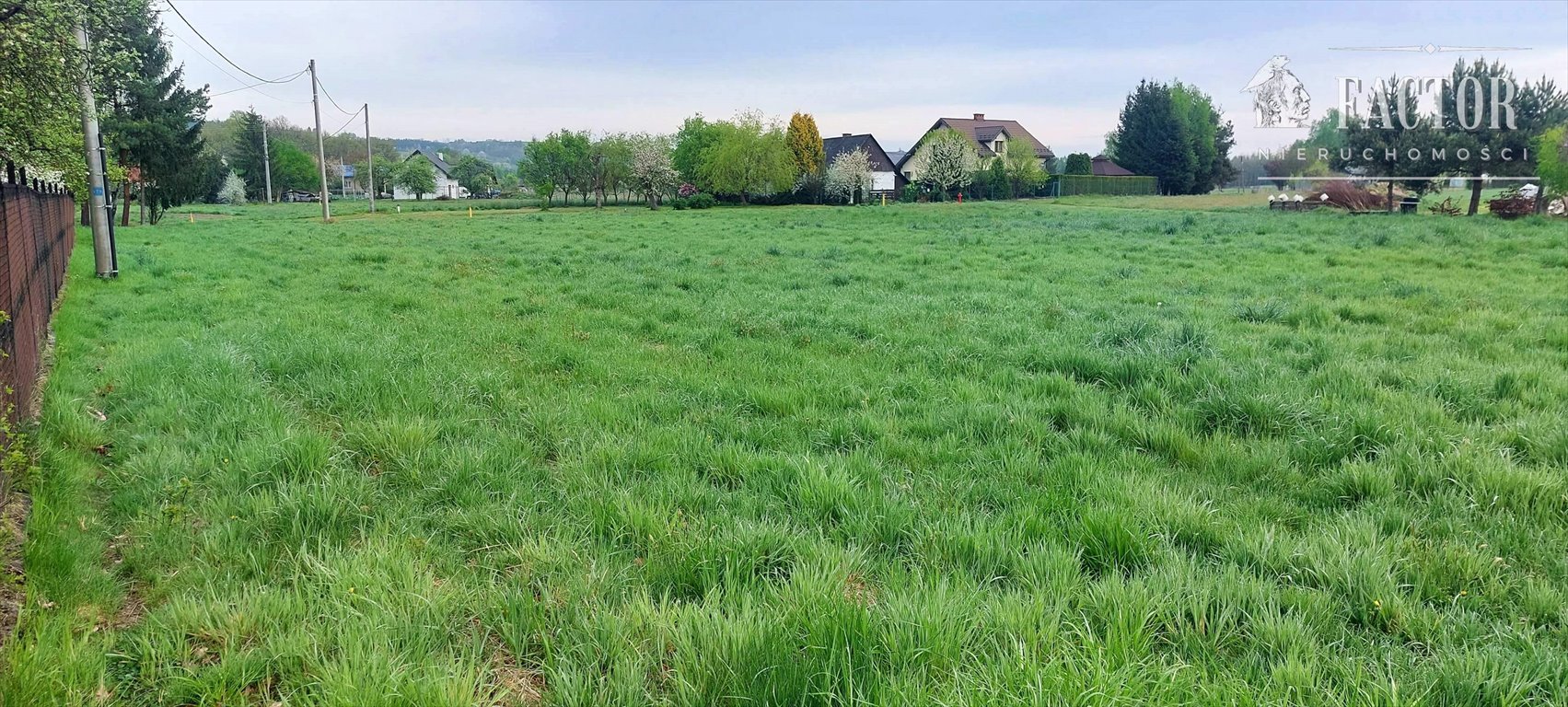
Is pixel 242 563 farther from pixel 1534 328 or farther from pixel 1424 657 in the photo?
pixel 1534 328

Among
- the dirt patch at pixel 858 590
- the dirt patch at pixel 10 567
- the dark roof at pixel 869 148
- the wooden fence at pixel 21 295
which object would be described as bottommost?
the dirt patch at pixel 858 590

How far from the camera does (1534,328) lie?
24.2 ft

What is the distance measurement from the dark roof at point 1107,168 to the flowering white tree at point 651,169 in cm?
4016

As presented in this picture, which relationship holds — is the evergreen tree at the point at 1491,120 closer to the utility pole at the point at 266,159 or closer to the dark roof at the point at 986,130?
the dark roof at the point at 986,130

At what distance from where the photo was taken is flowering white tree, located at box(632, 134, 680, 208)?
6044 centimetres

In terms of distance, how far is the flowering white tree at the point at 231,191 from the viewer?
75312mm

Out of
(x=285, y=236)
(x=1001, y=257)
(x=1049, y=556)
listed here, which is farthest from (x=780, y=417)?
(x=285, y=236)

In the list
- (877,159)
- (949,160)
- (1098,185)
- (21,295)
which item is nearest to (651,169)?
(949,160)

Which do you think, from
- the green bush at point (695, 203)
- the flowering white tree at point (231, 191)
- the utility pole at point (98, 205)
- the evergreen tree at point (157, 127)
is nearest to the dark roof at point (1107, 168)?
the green bush at point (695, 203)

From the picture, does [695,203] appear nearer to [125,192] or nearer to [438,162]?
[125,192]

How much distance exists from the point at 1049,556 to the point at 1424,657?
1112 mm

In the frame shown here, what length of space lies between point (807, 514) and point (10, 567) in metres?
3.08

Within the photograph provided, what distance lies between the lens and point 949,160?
5884 cm

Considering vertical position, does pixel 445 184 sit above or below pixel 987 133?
above
